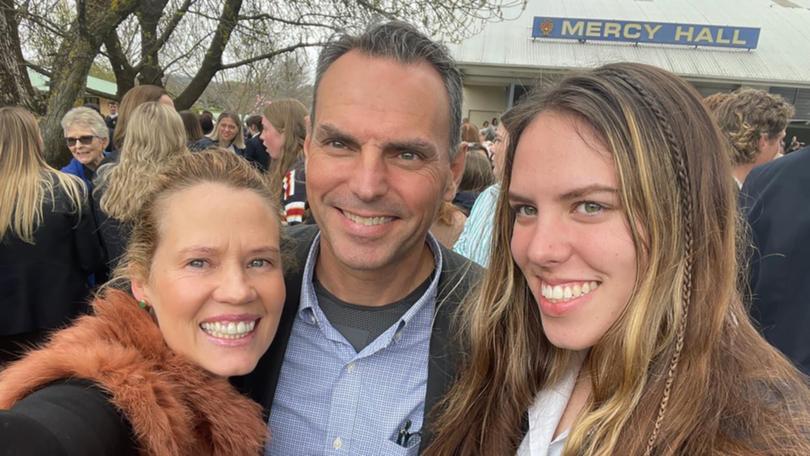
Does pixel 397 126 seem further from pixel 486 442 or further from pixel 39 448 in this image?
pixel 39 448

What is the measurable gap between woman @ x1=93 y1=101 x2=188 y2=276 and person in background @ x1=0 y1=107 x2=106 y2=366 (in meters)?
0.13

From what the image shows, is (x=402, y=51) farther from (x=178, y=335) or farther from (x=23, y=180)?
(x=23, y=180)

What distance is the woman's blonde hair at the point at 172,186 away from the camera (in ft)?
5.17

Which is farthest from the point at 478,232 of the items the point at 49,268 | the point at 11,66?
the point at 11,66

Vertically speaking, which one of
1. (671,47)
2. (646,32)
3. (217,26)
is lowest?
(217,26)

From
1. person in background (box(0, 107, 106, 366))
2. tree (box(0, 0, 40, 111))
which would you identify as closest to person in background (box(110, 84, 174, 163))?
person in background (box(0, 107, 106, 366))

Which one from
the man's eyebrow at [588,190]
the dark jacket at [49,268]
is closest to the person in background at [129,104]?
the dark jacket at [49,268]

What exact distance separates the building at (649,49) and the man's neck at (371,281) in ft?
53.2

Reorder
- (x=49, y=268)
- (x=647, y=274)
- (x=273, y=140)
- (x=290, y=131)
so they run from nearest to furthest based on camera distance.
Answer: (x=647, y=274) → (x=49, y=268) → (x=290, y=131) → (x=273, y=140)

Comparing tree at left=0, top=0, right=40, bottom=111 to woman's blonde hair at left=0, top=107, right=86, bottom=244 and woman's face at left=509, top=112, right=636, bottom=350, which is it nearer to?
woman's blonde hair at left=0, top=107, right=86, bottom=244

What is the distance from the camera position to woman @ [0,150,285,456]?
3.77 feet

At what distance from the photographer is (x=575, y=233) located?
3.88ft

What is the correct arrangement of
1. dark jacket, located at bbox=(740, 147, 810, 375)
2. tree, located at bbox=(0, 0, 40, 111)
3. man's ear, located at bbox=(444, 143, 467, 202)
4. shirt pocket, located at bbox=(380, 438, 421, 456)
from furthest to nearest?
1. tree, located at bbox=(0, 0, 40, 111)
2. dark jacket, located at bbox=(740, 147, 810, 375)
3. man's ear, located at bbox=(444, 143, 467, 202)
4. shirt pocket, located at bbox=(380, 438, 421, 456)

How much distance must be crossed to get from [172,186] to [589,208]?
1226 mm
